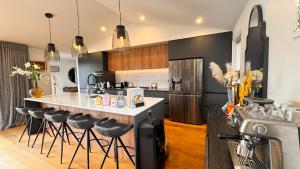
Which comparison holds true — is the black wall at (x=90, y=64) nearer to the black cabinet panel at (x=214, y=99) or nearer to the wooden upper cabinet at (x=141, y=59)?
the wooden upper cabinet at (x=141, y=59)

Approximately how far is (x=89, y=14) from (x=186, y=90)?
3.08 m

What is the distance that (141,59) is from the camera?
4.91 m

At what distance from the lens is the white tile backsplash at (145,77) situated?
190 inches

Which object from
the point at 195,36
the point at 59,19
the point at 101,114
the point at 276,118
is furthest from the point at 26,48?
the point at 276,118

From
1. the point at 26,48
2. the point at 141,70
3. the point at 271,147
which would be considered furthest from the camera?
the point at 141,70

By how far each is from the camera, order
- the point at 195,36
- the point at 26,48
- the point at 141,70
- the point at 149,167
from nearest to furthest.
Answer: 1. the point at 149,167
2. the point at 195,36
3. the point at 26,48
4. the point at 141,70

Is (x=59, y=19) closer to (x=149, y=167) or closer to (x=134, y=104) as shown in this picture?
(x=134, y=104)

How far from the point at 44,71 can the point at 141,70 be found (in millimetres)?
3414

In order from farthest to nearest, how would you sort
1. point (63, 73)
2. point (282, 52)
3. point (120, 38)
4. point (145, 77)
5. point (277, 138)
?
point (63, 73)
point (145, 77)
point (120, 38)
point (282, 52)
point (277, 138)

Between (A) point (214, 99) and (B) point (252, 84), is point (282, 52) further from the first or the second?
(A) point (214, 99)

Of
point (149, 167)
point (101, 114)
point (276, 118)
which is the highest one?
point (276, 118)

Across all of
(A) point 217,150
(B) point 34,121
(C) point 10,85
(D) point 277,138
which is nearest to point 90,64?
(C) point 10,85

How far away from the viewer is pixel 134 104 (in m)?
2.22

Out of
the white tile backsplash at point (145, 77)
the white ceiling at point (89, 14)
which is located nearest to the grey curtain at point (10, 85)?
the white ceiling at point (89, 14)
